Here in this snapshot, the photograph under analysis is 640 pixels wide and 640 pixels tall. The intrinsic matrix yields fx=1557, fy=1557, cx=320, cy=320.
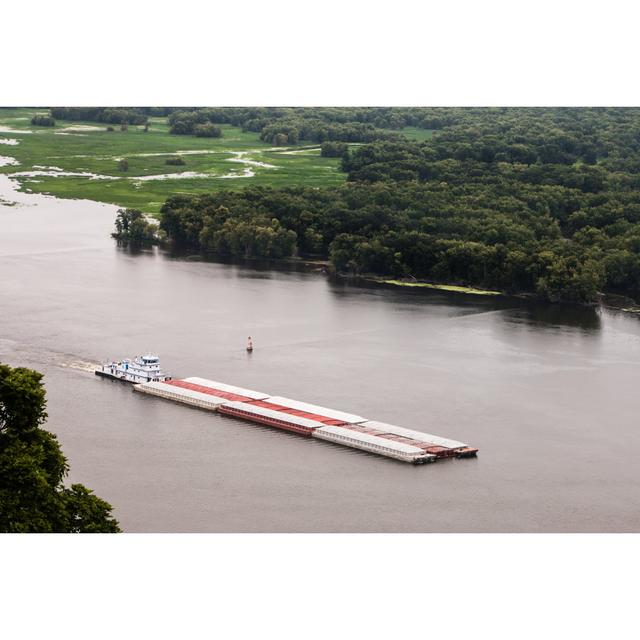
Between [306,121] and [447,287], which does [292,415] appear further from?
[306,121]

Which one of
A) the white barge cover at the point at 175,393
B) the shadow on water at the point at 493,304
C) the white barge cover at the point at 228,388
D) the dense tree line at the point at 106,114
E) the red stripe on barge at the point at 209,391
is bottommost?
the white barge cover at the point at 175,393

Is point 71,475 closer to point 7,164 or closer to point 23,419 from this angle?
point 23,419

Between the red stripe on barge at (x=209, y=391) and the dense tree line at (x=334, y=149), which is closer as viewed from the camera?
the red stripe on barge at (x=209, y=391)

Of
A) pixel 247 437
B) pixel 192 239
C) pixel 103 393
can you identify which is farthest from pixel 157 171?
pixel 247 437

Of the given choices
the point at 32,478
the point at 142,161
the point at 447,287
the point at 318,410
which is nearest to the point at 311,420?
the point at 318,410

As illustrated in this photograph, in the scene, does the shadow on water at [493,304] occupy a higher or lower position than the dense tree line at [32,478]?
lower

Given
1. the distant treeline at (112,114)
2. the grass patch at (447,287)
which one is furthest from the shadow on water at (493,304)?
the distant treeline at (112,114)

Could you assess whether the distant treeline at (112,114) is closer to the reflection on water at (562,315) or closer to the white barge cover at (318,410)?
the reflection on water at (562,315)

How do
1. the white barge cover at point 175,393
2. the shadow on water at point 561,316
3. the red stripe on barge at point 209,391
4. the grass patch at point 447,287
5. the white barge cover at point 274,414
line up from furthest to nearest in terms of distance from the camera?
the grass patch at point 447,287 < the shadow on water at point 561,316 < the red stripe on barge at point 209,391 < the white barge cover at point 175,393 < the white barge cover at point 274,414
